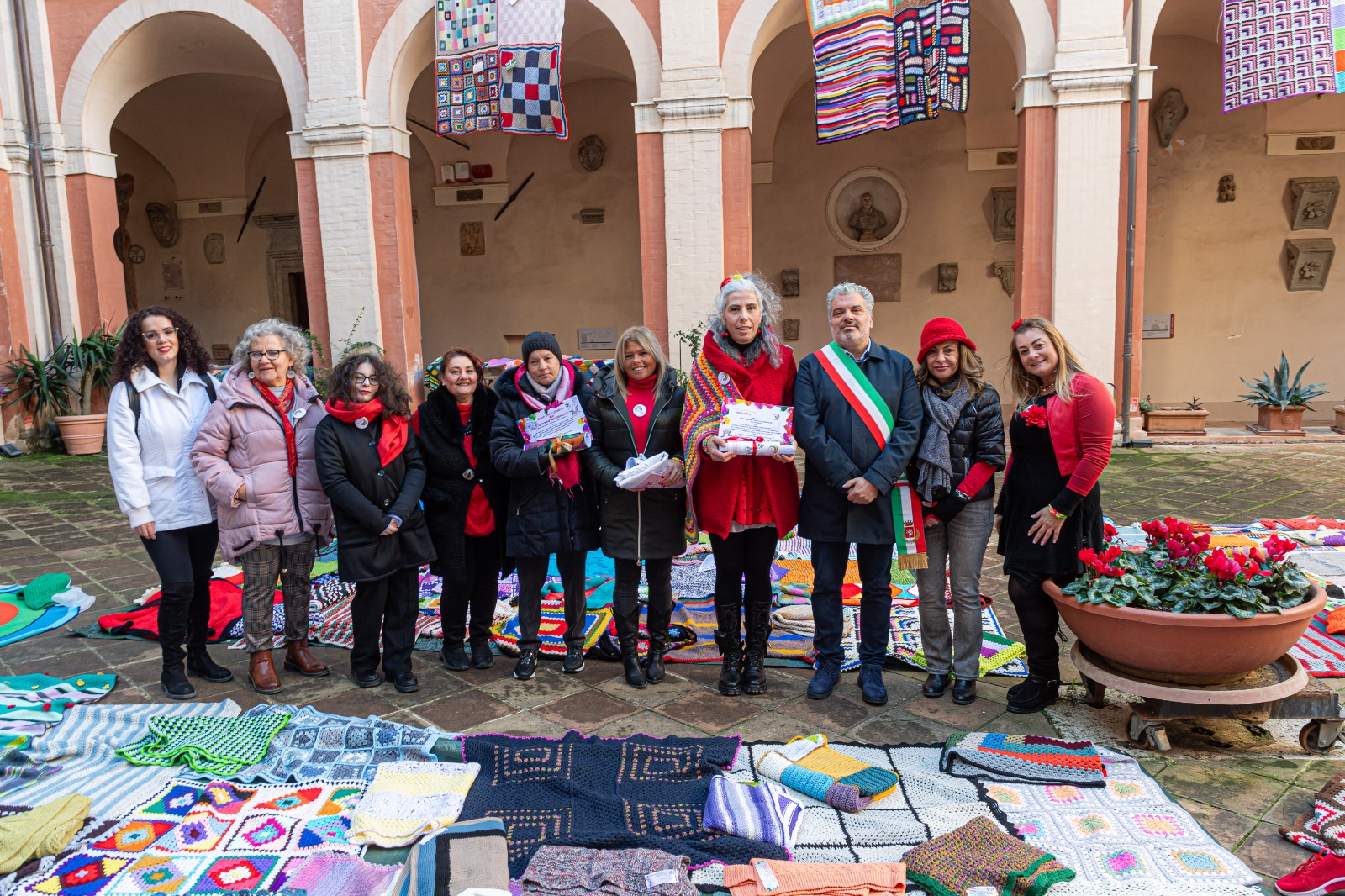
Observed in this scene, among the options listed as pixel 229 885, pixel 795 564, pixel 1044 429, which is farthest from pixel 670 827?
pixel 795 564

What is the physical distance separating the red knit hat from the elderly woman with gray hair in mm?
2720

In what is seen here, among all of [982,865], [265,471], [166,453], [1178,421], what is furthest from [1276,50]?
[166,453]

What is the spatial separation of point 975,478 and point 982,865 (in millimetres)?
1622

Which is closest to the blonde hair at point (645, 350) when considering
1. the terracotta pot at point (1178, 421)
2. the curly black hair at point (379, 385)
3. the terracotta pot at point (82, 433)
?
the curly black hair at point (379, 385)

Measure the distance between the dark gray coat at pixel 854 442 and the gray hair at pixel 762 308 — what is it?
163 millimetres

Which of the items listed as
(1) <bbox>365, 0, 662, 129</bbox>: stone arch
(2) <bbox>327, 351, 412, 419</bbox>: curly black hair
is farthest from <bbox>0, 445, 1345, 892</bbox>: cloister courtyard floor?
(1) <bbox>365, 0, 662, 129</bbox>: stone arch

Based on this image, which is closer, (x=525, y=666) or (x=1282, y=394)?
(x=525, y=666)

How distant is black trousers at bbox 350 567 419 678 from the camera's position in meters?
4.30

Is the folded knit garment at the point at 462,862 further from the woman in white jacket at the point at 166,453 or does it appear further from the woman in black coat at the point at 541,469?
the woman in white jacket at the point at 166,453

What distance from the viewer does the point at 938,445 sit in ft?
12.5

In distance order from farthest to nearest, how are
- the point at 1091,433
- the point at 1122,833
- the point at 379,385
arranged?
the point at 379,385
the point at 1091,433
the point at 1122,833

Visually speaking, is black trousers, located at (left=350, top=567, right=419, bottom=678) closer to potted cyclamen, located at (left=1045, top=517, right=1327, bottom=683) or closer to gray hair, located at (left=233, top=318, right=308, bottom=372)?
gray hair, located at (left=233, top=318, right=308, bottom=372)

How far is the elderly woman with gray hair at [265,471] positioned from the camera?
4.03 meters

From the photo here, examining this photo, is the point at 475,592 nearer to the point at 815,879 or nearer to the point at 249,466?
the point at 249,466
